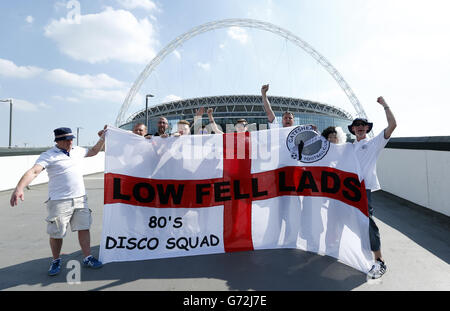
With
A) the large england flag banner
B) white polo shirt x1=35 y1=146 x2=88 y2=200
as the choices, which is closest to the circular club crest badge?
the large england flag banner

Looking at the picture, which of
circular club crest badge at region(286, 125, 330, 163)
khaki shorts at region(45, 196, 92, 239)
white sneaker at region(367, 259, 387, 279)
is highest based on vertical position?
circular club crest badge at region(286, 125, 330, 163)

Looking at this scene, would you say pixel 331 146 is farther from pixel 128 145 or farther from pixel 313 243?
pixel 128 145

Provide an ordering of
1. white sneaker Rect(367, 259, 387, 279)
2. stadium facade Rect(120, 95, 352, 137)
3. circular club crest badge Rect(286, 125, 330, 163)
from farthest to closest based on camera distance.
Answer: stadium facade Rect(120, 95, 352, 137)
circular club crest badge Rect(286, 125, 330, 163)
white sneaker Rect(367, 259, 387, 279)

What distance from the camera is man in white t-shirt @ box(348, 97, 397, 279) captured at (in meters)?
2.76

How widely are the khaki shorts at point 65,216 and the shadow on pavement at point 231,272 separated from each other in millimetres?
521

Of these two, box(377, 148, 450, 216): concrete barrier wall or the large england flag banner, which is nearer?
the large england flag banner

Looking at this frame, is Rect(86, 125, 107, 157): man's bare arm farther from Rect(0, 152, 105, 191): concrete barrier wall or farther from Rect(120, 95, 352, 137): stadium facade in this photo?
Rect(120, 95, 352, 137): stadium facade

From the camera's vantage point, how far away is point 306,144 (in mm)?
3326

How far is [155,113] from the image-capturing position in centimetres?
6012

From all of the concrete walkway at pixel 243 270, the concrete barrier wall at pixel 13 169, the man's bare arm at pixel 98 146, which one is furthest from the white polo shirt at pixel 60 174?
the concrete barrier wall at pixel 13 169

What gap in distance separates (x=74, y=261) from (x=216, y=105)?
51926 millimetres

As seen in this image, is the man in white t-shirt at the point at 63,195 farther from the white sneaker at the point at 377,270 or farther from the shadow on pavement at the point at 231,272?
the white sneaker at the point at 377,270

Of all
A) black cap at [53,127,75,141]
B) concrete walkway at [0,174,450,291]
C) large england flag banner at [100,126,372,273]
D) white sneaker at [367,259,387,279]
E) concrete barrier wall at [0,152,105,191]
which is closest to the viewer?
concrete walkway at [0,174,450,291]

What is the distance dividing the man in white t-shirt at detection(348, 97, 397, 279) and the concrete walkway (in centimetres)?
16
